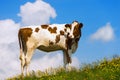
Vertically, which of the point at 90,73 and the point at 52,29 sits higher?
the point at 52,29

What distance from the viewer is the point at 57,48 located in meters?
23.2

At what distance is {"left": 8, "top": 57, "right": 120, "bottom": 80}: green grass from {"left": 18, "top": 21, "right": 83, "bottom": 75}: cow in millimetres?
3224

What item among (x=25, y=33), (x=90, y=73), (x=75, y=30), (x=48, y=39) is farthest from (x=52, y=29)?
(x=90, y=73)

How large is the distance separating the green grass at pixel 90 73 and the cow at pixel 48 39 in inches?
127

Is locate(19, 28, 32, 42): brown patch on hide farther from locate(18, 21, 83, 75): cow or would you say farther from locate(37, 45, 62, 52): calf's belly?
locate(37, 45, 62, 52): calf's belly

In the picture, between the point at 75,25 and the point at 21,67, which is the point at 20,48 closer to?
the point at 21,67

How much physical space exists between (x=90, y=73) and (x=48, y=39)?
6.73 m

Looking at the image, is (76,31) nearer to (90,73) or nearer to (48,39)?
(48,39)

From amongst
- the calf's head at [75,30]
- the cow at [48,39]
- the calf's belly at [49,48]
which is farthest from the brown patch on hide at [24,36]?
the calf's head at [75,30]

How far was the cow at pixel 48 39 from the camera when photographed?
74.3 ft

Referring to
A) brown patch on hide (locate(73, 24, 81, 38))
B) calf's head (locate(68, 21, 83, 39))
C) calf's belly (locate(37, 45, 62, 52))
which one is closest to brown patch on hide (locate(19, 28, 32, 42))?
calf's belly (locate(37, 45, 62, 52))

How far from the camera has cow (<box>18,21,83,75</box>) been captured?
22.6 meters

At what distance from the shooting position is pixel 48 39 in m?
23.1

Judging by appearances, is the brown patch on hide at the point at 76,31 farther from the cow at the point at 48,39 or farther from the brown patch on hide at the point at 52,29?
the brown patch on hide at the point at 52,29
